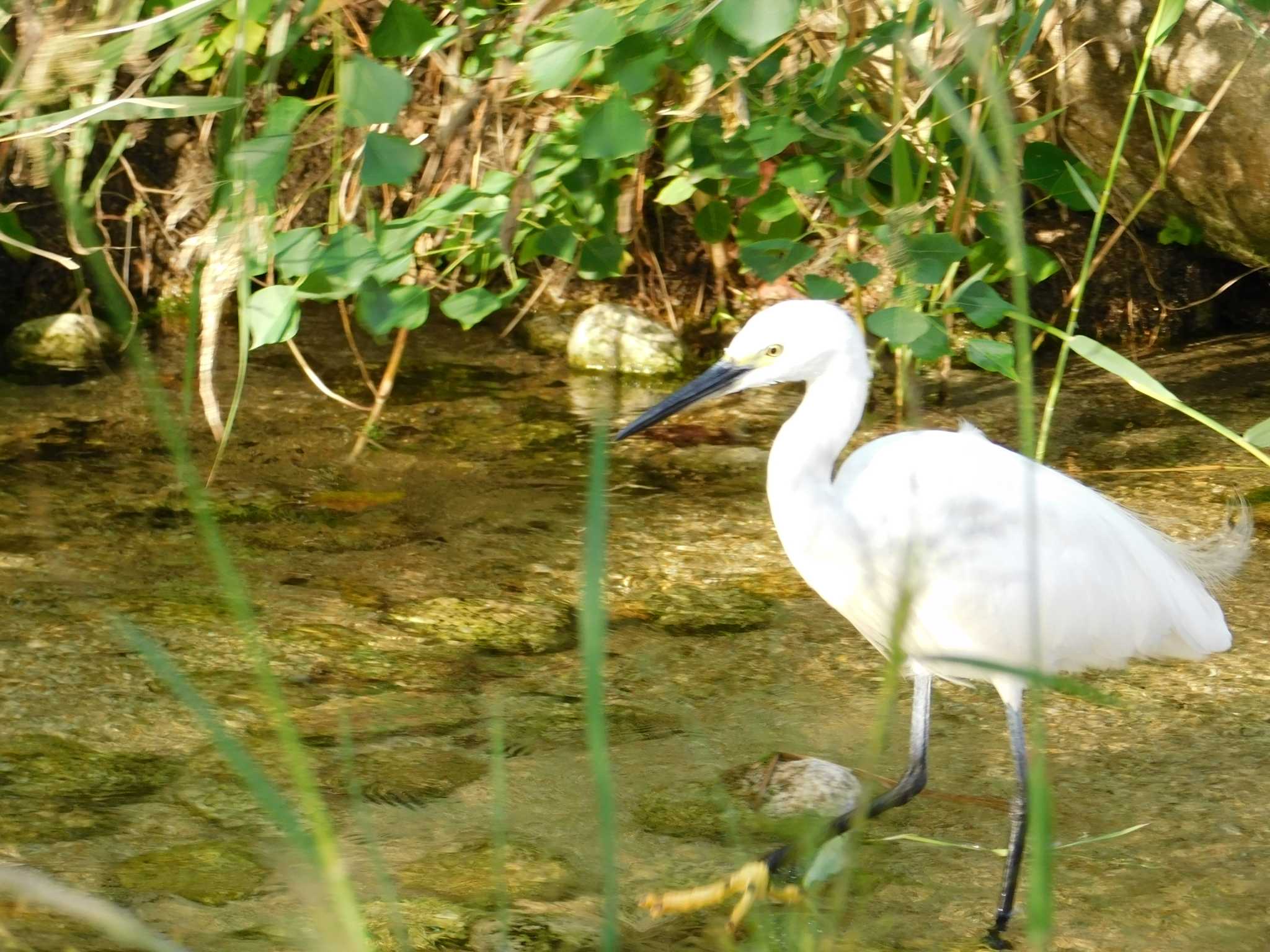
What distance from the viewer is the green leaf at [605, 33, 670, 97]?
236cm

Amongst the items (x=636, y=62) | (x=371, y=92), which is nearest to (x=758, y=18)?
(x=636, y=62)

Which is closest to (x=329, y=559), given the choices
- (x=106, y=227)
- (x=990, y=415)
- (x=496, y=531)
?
(x=496, y=531)

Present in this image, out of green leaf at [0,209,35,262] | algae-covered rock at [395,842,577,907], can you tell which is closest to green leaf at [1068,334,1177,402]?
algae-covered rock at [395,842,577,907]

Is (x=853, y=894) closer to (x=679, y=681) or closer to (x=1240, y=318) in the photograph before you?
(x=679, y=681)

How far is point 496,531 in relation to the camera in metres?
3.00

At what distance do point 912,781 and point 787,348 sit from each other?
63 cm

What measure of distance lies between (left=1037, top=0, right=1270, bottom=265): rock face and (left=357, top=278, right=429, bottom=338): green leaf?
151 cm

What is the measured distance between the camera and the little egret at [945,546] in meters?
2.00

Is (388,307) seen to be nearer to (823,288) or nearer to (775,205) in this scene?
(823,288)

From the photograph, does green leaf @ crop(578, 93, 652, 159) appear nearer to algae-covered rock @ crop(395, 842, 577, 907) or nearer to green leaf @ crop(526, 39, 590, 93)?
green leaf @ crop(526, 39, 590, 93)

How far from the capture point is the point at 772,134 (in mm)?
2783

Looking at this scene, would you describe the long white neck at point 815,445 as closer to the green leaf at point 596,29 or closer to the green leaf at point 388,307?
the green leaf at point 596,29

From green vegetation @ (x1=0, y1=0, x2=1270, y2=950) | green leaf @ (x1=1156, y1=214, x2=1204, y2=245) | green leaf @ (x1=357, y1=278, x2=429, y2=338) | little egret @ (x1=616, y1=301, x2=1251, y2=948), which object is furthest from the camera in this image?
green leaf @ (x1=1156, y1=214, x2=1204, y2=245)

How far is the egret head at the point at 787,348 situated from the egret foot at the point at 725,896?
0.70m
